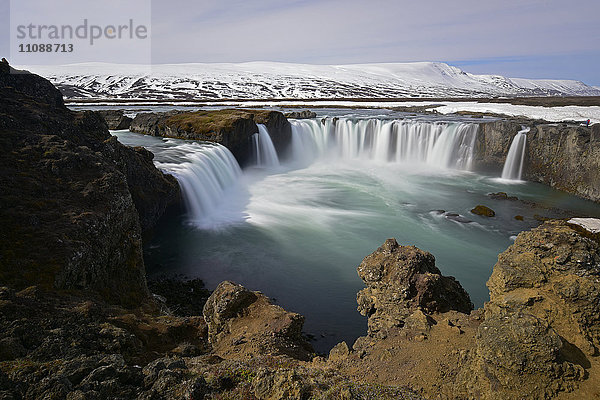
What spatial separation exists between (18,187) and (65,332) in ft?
19.0

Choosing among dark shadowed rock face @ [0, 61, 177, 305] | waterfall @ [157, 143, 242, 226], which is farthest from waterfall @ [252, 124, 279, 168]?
dark shadowed rock face @ [0, 61, 177, 305]

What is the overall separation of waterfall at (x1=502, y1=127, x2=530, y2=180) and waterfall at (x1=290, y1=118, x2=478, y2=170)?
378cm

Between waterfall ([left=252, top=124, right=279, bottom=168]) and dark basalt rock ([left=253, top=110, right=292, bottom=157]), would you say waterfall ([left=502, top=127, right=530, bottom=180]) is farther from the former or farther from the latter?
dark basalt rock ([left=253, top=110, right=292, bottom=157])

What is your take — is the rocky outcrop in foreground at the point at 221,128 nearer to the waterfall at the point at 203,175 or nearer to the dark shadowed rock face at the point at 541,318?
the waterfall at the point at 203,175

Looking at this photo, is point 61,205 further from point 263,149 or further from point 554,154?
point 554,154

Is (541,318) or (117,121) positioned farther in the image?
(117,121)

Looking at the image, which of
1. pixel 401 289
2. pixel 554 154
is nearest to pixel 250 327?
pixel 401 289

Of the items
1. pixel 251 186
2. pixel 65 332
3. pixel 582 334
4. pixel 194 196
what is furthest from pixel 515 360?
pixel 251 186

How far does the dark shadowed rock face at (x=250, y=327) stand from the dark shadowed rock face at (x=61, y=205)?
3395 millimetres

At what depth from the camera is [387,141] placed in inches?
1596

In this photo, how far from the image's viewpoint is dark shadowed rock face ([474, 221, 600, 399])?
4211 mm

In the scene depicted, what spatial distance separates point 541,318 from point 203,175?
70.7 ft

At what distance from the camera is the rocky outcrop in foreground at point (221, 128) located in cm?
3150

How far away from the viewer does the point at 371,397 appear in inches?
162
